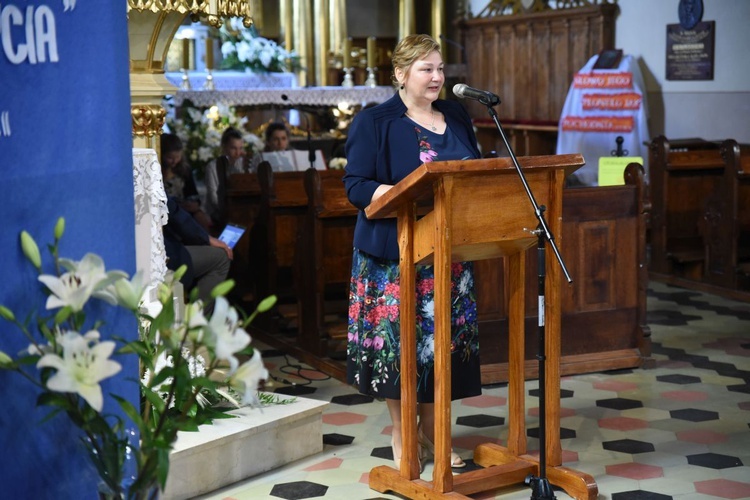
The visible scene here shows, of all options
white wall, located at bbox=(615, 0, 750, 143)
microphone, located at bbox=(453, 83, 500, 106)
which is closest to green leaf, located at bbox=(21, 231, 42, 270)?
microphone, located at bbox=(453, 83, 500, 106)

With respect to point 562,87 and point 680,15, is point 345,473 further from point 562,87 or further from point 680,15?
point 562,87

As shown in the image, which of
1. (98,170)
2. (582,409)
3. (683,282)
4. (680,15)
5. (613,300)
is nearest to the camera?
(98,170)

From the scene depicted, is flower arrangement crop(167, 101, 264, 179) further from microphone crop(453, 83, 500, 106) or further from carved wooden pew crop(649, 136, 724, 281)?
microphone crop(453, 83, 500, 106)

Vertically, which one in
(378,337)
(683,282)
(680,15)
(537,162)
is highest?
(680,15)

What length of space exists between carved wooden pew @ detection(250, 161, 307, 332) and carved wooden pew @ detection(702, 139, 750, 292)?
3.14 metres

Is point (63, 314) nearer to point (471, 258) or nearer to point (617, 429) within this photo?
point (471, 258)

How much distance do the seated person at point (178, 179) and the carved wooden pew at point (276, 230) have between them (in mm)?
386

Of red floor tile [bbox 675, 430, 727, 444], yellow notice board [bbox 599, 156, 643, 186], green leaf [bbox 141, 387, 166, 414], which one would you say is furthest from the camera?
yellow notice board [bbox 599, 156, 643, 186]

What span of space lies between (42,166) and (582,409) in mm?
3673

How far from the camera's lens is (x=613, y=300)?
5949mm

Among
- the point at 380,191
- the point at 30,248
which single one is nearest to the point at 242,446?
the point at 380,191

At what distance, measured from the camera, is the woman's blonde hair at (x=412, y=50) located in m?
3.69

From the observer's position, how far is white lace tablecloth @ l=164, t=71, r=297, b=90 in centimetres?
1101

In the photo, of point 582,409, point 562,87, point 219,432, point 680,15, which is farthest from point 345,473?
point 562,87
